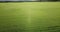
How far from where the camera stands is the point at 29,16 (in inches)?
34.2

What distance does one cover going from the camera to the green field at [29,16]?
852mm

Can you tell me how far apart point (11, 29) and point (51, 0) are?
0.36m

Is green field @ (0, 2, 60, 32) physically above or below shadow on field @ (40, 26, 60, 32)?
above

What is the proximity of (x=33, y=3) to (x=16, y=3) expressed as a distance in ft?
0.41

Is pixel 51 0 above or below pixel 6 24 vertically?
above

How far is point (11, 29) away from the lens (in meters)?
0.86

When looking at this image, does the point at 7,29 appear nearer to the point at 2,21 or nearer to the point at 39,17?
the point at 2,21

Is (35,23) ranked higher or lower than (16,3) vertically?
lower

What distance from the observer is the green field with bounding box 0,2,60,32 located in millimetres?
852

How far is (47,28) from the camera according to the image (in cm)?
87

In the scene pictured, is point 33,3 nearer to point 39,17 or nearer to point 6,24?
point 39,17

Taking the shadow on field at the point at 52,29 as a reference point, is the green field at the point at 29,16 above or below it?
above

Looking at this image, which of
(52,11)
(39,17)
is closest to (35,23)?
(39,17)

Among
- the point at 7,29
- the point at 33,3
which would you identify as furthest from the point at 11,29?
the point at 33,3
